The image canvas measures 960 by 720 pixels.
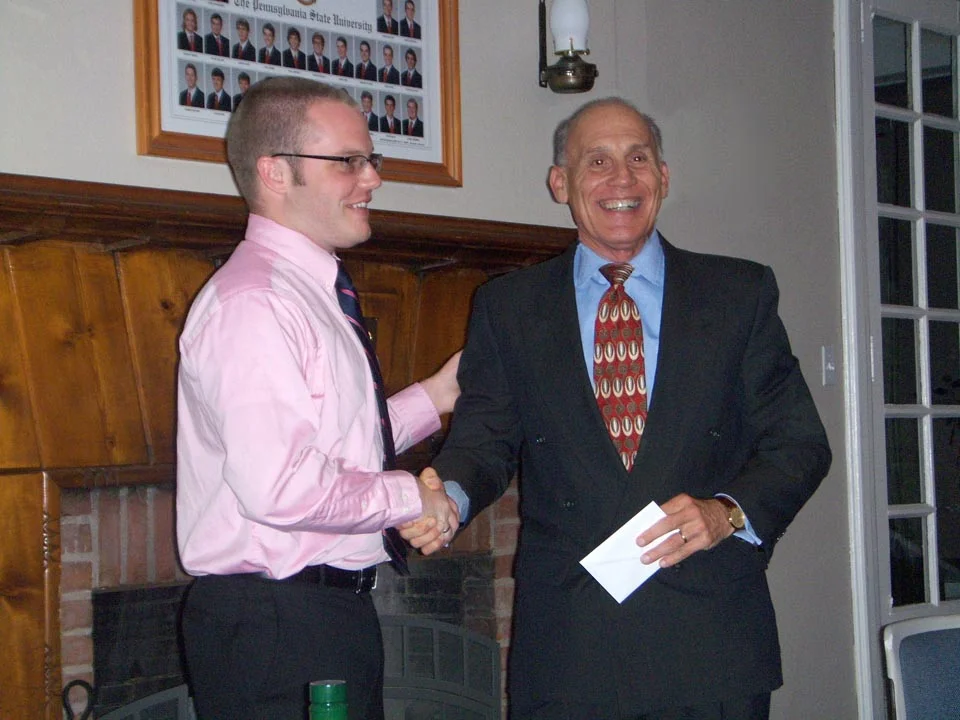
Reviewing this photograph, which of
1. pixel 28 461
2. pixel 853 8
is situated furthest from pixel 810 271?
pixel 28 461

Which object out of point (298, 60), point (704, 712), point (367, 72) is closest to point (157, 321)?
point (298, 60)

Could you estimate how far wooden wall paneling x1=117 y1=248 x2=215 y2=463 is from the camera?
96.3 inches

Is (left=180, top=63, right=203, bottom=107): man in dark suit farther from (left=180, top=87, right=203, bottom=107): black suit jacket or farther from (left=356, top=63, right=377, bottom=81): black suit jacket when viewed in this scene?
(left=356, top=63, right=377, bottom=81): black suit jacket

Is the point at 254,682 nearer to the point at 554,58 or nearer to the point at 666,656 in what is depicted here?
the point at 666,656

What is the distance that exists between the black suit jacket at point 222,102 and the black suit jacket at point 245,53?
10 cm

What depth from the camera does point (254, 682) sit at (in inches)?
68.7

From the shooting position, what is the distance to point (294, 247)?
1.97 meters

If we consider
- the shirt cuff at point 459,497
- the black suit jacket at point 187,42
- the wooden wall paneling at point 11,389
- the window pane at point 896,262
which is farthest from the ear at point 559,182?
the window pane at point 896,262

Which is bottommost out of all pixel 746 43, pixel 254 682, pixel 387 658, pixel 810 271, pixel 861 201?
pixel 387 658

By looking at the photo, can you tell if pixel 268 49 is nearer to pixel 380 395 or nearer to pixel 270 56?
pixel 270 56

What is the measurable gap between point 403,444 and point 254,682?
732mm

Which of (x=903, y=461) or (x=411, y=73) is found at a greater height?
(x=411, y=73)

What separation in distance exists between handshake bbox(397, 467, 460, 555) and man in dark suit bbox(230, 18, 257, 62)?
1.23m

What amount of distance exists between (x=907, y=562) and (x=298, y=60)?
301 centimetres
